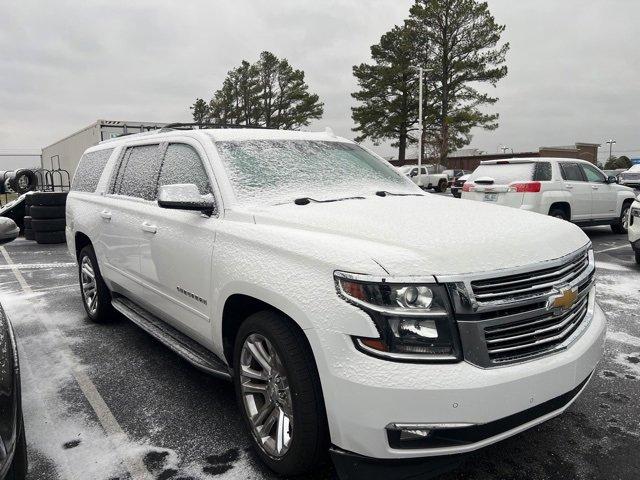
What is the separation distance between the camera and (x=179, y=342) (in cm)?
341

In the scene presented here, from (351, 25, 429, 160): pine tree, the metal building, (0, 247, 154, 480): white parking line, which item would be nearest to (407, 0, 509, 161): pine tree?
(351, 25, 429, 160): pine tree

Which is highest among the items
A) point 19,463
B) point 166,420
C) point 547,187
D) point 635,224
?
point 547,187

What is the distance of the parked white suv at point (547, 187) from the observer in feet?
32.3

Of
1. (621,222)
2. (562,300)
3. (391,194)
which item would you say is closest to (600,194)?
(621,222)

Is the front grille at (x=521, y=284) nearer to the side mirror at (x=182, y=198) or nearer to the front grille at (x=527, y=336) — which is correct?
the front grille at (x=527, y=336)

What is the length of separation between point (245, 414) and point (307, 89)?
45100 mm

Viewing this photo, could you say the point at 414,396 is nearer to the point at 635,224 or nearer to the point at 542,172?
the point at 635,224

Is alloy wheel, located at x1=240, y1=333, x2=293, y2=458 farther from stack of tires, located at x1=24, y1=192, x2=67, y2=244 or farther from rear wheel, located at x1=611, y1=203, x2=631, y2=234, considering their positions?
rear wheel, located at x1=611, y1=203, x2=631, y2=234

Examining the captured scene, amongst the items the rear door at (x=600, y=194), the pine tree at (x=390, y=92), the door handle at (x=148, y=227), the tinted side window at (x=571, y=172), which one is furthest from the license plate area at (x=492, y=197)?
the pine tree at (x=390, y=92)

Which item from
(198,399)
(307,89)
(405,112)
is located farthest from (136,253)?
(307,89)

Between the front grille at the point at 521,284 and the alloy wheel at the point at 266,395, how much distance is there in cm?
96

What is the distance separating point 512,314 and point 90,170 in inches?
185

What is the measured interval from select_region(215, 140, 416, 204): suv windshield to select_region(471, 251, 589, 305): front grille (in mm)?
1295

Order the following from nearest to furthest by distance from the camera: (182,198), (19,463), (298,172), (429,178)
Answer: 1. (19,463)
2. (182,198)
3. (298,172)
4. (429,178)
